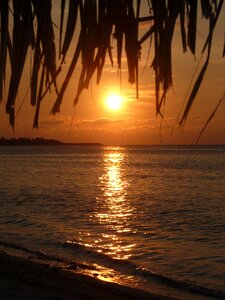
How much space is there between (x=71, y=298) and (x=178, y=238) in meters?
8.44

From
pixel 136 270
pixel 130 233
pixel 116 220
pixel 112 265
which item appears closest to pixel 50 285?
pixel 136 270

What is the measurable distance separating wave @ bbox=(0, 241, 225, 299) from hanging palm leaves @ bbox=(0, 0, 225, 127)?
26.1 feet

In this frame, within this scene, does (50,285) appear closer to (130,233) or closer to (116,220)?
(130,233)

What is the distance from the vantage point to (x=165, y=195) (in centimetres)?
2967

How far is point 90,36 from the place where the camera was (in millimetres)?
1677

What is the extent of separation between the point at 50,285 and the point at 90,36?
21.8 feet

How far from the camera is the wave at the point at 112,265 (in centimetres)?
958

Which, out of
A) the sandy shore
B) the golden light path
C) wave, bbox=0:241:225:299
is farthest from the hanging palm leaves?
the golden light path

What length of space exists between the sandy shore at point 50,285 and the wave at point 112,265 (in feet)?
3.68

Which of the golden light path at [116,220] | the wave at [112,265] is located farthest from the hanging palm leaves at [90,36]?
the golden light path at [116,220]

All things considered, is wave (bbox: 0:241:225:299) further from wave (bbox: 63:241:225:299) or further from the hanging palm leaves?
the hanging palm leaves

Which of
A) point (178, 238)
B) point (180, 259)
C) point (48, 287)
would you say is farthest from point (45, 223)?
point (48, 287)

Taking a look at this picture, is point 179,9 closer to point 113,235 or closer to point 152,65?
point 152,65

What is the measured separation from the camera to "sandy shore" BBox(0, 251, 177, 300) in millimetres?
6860
